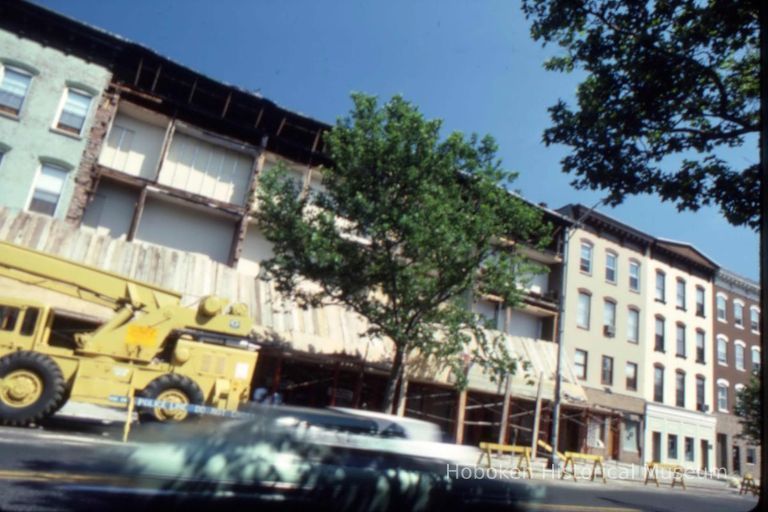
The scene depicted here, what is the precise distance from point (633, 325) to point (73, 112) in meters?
31.7

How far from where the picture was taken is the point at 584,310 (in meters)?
31.0

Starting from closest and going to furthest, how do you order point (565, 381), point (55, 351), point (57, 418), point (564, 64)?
point (564, 64), point (55, 351), point (57, 418), point (565, 381)

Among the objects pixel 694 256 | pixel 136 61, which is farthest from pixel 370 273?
pixel 694 256

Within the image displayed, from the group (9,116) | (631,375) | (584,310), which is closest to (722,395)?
(631,375)

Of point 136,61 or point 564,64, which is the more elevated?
point 136,61

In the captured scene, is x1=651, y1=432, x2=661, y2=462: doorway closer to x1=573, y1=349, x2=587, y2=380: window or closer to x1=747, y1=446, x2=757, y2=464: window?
x1=573, y1=349, x2=587, y2=380: window

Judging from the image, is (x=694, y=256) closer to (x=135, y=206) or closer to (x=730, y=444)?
(x=730, y=444)

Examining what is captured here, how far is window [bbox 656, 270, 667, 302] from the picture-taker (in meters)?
35.0

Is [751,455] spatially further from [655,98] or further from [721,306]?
[655,98]

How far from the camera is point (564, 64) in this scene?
9.23 m

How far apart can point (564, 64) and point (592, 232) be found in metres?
24.9

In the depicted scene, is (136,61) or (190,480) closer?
(190,480)

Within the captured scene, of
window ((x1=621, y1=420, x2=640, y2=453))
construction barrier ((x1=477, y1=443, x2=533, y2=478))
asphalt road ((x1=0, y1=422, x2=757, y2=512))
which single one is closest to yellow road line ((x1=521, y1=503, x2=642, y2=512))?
asphalt road ((x1=0, y1=422, x2=757, y2=512))

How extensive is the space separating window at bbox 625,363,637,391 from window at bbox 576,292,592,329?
440 cm
